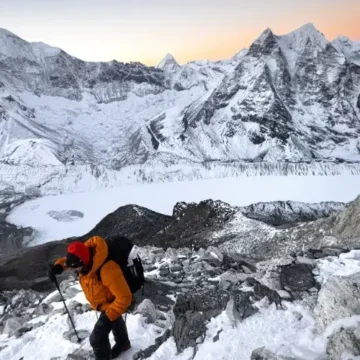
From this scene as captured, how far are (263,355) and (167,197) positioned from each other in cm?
16622

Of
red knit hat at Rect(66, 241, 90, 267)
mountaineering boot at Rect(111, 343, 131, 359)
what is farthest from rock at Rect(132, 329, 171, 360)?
red knit hat at Rect(66, 241, 90, 267)

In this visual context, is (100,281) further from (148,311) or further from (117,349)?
(148,311)

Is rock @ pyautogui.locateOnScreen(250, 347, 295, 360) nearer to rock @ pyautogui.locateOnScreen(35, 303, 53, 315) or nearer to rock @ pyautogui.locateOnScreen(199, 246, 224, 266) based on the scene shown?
rock @ pyautogui.locateOnScreen(35, 303, 53, 315)

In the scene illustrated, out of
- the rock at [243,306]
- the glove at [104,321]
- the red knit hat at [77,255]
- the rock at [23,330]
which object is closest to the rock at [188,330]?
the rock at [243,306]

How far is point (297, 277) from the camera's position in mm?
10977

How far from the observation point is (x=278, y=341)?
791 cm

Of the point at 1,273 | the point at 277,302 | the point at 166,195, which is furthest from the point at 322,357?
the point at 166,195

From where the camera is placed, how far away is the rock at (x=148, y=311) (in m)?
10.1

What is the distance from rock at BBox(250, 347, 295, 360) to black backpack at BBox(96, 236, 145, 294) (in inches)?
93.7

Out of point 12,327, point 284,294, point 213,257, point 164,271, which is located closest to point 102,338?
point 284,294

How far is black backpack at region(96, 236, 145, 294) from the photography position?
7.20 m

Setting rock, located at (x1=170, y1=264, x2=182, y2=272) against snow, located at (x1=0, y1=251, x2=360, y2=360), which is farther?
rock, located at (x1=170, y1=264, x2=182, y2=272)

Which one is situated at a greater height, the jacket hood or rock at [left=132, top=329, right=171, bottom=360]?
the jacket hood

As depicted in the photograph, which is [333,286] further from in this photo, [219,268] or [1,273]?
[1,273]
